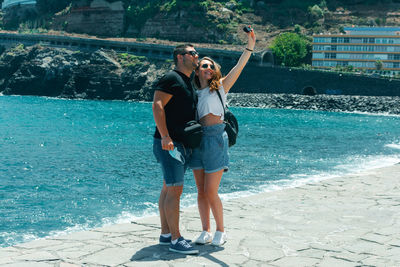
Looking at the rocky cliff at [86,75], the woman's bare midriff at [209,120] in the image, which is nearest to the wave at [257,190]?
the woman's bare midriff at [209,120]

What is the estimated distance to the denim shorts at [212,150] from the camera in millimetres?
7004

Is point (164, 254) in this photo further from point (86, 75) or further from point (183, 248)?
point (86, 75)

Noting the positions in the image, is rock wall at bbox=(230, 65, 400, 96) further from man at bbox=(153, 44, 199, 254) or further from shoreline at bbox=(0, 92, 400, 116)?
man at bbox=(153, 44, 199, 254)

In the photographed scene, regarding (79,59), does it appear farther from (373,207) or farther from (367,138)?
(373,207)

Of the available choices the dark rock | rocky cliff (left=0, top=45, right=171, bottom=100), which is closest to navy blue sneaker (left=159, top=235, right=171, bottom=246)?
the dark rock

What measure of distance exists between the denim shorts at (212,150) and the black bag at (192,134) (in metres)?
0.22

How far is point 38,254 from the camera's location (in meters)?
6.60

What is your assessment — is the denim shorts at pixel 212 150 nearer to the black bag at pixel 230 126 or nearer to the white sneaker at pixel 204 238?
the black bag at pixel 230 126

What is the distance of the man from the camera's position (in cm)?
661

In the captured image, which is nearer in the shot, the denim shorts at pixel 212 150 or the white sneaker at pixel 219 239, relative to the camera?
the denim shorts at pixel 212 150

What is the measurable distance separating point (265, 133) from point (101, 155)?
16.3 metres

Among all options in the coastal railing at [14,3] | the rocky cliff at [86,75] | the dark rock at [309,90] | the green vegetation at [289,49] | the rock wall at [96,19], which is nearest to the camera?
the dark rock at [309,90]

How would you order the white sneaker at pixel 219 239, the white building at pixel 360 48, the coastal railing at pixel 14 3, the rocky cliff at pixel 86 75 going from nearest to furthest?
the white sneaker at pixel 219 239
the white building at pixel 360 48
the rocky cliff at pixel 86 75
the coastal railing at pixel 14 3

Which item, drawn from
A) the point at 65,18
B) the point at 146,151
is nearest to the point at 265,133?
the point at 146,151
